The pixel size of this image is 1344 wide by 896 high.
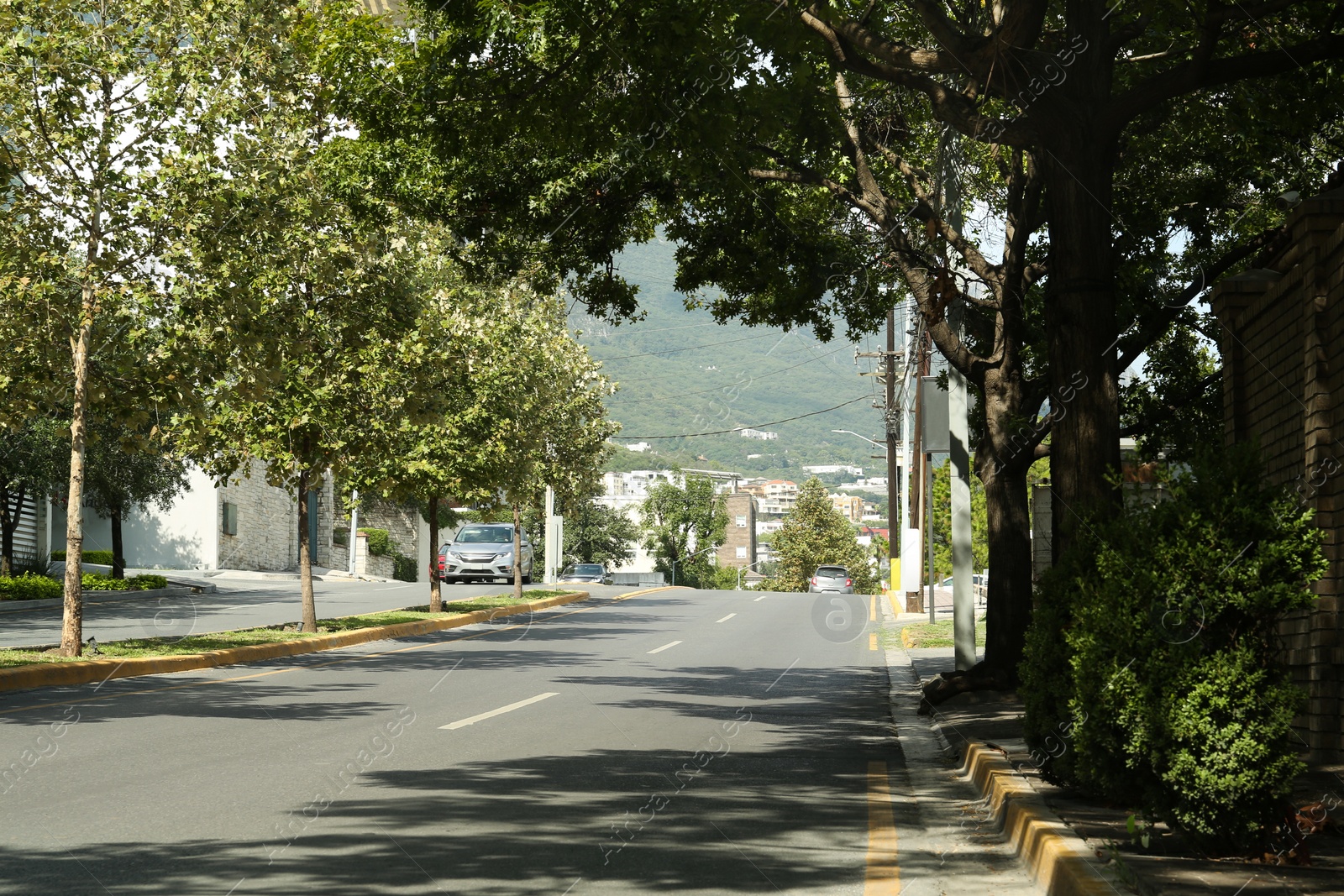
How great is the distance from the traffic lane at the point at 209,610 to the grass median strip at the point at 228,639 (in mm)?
799

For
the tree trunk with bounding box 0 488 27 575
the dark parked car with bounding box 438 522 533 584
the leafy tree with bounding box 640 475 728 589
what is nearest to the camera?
the tree trunk with bounding box 0 488 27 575

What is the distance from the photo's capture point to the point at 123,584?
3155 cm

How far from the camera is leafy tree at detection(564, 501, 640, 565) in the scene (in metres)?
87.5

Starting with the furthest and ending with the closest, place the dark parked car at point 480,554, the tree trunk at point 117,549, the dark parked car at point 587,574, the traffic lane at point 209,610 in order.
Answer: the dark parked car at point 587,574 → the dark parked car at point 480,554 → the tree trunk at point 117,549 → the traffic lane at point 209,610

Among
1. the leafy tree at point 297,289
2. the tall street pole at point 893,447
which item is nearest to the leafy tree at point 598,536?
the tall street pole at point 893,447

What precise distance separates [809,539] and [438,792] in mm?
85938

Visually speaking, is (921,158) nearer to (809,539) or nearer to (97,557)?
(97,557)

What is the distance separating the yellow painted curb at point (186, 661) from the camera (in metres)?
13.8

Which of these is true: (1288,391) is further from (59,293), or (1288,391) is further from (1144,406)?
(59,293)

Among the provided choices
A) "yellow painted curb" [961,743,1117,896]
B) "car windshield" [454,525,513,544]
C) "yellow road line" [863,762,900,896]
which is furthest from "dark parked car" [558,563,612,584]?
"yellow painted curb" [961,743,1117,896]

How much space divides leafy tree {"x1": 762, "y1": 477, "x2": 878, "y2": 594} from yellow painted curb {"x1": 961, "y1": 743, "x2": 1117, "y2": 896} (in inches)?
3277

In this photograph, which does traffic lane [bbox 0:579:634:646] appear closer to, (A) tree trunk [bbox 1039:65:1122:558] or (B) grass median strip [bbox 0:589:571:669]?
(B) grass median strip [bbox 0:589:571:669]

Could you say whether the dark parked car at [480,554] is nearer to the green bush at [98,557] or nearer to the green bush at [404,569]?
the green bush at [98,557]

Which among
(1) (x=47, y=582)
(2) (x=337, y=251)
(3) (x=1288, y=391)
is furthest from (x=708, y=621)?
(3) (x=1288, y=391)
